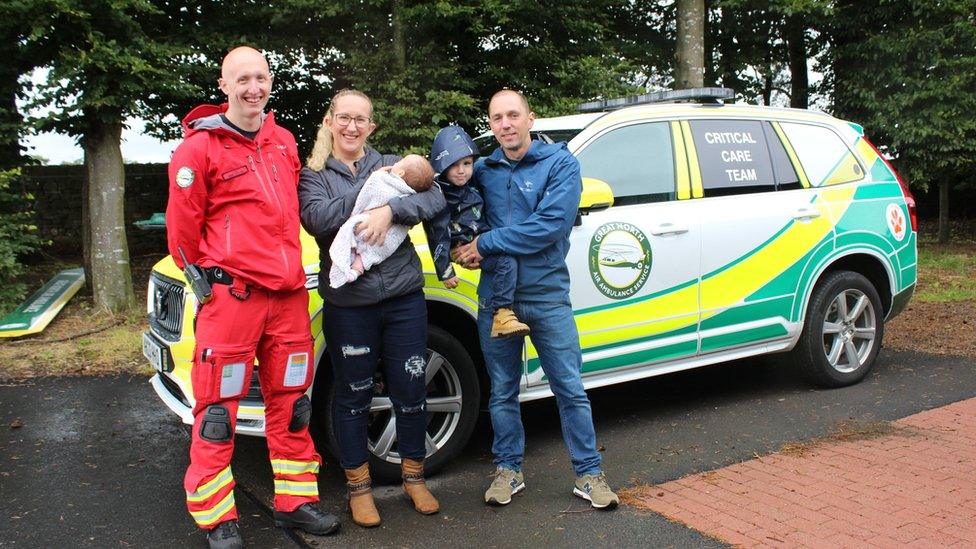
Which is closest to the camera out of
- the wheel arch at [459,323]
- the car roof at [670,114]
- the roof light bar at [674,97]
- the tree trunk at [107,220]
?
the wheel arch at [459,323]

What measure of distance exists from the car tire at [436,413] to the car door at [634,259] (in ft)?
1.36

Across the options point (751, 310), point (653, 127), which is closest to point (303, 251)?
point (653, 127)

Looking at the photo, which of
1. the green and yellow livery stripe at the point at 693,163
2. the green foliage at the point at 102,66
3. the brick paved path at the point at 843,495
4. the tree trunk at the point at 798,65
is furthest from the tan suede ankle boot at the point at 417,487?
the tree trunk at the point at 798,65

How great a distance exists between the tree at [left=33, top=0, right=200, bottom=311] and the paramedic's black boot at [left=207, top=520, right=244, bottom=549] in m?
6.33

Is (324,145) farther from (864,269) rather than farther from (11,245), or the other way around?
(11,245)

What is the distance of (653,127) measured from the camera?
5.18m

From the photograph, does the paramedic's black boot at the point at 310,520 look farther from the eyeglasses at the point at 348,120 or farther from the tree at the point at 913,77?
the tree at the point at 913,77

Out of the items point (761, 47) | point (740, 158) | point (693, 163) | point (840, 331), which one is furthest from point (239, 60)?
point (761, 47)

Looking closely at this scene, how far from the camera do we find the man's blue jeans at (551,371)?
A: 3.97 metres

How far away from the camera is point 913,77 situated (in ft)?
42.0

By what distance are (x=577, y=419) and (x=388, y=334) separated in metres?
1.00

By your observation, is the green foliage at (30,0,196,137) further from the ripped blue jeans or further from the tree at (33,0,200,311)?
the ripped blue jeans

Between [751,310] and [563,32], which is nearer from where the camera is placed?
[751,310]

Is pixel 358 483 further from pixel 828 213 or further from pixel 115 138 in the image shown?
pixel 115 138
